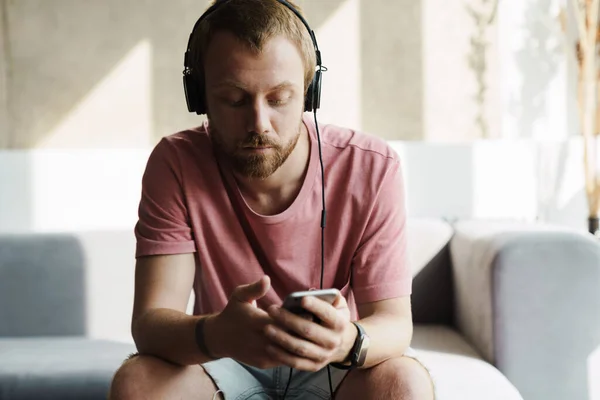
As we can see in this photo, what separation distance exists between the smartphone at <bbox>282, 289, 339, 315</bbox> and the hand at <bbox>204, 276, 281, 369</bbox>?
4 centimetres

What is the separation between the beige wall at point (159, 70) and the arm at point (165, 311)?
1252 millimetres

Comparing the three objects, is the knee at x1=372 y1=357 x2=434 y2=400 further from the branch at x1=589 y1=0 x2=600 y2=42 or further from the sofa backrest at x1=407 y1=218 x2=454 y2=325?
the branch at x1=589 y1=0 x2=600 y2=42

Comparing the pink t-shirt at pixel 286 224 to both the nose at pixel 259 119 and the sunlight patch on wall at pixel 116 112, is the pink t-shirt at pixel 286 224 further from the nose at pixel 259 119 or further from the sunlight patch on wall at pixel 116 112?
the sunlight patch on wall at pixel 116 112

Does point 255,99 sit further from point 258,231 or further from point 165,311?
point 165,311

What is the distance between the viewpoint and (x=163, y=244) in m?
1.16

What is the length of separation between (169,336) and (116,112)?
1.47m

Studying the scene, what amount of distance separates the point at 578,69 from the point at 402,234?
1.43m

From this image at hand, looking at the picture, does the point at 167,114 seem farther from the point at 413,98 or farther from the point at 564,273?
the point at 564,273

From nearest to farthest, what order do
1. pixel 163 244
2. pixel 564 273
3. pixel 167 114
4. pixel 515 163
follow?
pixel 163 244, pixel 564 273, pixel 515 163, pixel 167 114

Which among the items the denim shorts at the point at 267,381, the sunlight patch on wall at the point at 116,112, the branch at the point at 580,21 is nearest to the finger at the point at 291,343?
the denim shorts at the point at 267,381

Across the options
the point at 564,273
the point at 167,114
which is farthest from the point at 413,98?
the point at 564,273

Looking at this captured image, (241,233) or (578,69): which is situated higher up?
(578,69)

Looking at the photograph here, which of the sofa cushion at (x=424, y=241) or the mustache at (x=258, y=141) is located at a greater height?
the mustache at (x=258, y=141)

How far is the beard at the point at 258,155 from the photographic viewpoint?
1111mm
